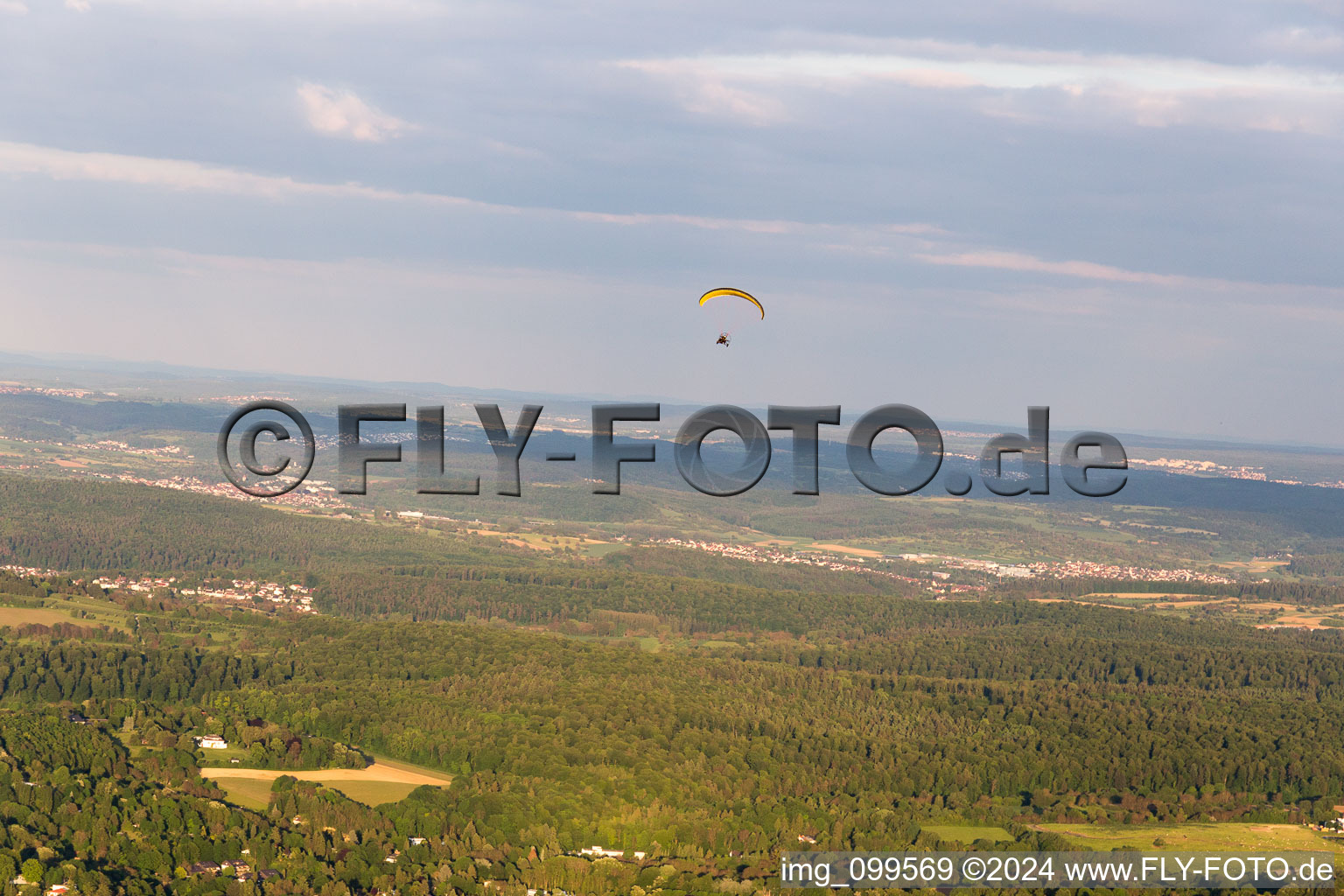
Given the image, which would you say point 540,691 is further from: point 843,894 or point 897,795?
point 843,894

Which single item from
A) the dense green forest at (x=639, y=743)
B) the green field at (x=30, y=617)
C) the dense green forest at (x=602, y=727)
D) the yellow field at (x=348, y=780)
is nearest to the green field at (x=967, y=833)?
the dense green forest at (x=602, y=727)

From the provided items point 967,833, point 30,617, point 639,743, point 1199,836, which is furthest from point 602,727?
point 30,617

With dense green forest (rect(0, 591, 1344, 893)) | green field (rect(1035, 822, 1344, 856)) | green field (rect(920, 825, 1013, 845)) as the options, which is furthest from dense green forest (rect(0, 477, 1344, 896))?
green field (rect(1035, 822, 1344, 856))

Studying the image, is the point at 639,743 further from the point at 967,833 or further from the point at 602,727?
the point at 967,833

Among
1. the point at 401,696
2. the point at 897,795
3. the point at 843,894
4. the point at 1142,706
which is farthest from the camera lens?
the point at 1142,706

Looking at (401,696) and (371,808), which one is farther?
(401,696)

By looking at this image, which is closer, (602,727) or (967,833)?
(967,833)

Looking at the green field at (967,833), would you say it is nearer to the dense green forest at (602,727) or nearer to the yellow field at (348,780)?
the dense green forest at (602,727)

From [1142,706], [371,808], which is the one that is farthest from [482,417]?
[1142,706]
